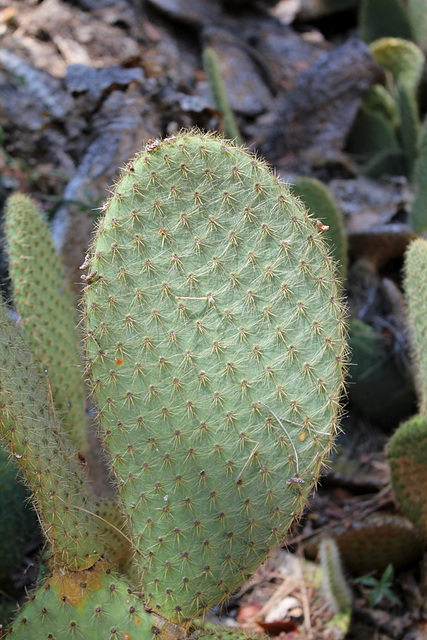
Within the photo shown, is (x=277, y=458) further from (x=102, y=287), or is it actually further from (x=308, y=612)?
(x=308, y=612)

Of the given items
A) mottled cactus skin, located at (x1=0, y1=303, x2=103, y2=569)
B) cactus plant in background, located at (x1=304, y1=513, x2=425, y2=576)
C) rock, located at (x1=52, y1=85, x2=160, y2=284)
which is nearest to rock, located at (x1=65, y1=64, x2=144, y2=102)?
rock, located at (x1=52, y1=85, x2=160, y2=284)

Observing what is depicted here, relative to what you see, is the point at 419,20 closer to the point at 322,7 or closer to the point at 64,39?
the point at 322,7

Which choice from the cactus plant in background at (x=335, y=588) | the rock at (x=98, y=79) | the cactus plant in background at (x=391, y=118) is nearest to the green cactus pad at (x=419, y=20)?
the cactus plant in background at (x=391, y=118)

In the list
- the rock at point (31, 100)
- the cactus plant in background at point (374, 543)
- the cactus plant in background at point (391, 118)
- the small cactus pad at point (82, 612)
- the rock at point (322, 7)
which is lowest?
the cactus plant in background at point (374, 543)

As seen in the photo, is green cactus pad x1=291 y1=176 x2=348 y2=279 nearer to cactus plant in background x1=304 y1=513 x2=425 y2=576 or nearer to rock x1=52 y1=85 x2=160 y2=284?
rock x1=52 y1=85 x2=160 y2=284

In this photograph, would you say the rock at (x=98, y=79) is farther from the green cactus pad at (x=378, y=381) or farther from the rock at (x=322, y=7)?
the rock at (x=322, y=7)

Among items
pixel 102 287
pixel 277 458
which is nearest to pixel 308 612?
pixel 277 458
